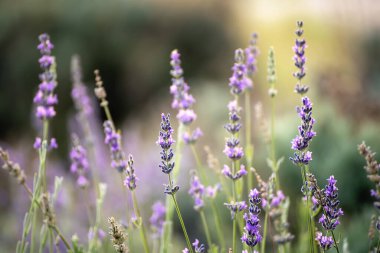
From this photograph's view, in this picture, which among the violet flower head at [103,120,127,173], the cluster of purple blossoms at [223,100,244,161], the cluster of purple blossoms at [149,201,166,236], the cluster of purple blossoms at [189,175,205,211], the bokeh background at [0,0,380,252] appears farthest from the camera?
the bokeh background at [0,0,380,252]

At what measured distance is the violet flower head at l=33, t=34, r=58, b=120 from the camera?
6.46 ft

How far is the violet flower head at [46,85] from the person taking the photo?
6.46ft

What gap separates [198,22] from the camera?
9.62 metres

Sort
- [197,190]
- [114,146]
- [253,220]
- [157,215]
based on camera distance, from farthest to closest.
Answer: [157,215] → [197,190] → [114,146] → [253,220]

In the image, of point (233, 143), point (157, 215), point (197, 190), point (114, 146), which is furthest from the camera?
point (157, 215)

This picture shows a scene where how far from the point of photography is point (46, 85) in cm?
200

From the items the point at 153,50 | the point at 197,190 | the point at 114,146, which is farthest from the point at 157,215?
the point at 153,50

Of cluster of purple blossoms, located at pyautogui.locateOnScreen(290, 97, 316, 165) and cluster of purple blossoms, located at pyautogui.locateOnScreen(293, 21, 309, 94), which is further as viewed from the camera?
cluster of purple blossoms, located at pyautogui.locateOnScreen(293, 21, 309, 94)

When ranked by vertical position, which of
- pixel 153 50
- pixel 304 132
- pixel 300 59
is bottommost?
pixel 304 132

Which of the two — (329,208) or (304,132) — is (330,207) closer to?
(329,208)

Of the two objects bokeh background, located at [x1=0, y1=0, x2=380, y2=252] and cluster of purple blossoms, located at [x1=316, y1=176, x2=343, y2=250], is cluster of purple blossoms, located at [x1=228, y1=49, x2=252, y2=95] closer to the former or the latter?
cluster of purple blossoms, located at [x1=316, y1=176, x2=343, y2=250]

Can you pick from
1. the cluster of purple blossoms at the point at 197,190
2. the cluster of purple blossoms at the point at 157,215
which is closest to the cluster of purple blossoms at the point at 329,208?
the cluster of purple blossoms at the point at 197,190

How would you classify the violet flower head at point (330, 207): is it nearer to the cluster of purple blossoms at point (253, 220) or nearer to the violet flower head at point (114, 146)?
the cluster of purple blossoms at point (253, 220)

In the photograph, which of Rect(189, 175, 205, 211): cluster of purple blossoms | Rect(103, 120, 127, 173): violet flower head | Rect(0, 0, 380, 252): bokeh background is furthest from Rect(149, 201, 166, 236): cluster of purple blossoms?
Rect(0, 0, 380, 252): bokeh background
